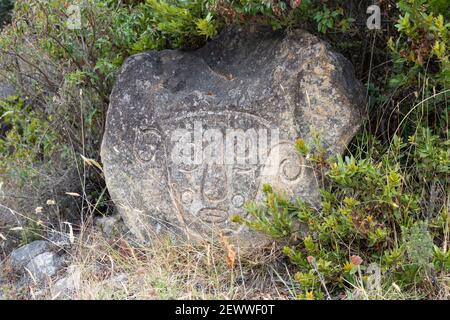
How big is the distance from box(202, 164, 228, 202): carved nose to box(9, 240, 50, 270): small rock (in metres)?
1.22

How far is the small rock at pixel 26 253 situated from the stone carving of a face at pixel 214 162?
89 cm

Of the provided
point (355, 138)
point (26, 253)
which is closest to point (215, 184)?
point (355, 138)

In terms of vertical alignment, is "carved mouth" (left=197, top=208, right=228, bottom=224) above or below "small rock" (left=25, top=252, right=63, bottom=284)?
above

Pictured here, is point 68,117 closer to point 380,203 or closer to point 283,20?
point 283,20

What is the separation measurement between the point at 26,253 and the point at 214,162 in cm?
148

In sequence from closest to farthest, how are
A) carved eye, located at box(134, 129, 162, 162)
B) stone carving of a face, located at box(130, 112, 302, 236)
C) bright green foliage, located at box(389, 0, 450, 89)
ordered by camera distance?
bright green foliage, located at box(389, 0, 450, 89) → stone carving of a face, located at box(130, 112, 302, 236) → carved eye, located at box(134, 129, 162, 162)

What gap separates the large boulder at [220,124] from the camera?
374 cm

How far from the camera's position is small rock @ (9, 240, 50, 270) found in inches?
170

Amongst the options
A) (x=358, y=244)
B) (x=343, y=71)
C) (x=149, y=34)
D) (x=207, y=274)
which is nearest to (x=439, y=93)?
(x=343, y=71)

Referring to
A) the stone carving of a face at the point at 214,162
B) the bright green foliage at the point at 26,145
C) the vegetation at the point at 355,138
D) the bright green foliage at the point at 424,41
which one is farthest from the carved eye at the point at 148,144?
the bright green foliage at the point at 424,41

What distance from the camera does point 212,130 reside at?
3.90 m

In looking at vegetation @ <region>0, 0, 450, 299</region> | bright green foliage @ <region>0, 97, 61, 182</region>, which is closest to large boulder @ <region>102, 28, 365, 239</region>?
vegetation @ <region>0, 0, 450, 299</region>

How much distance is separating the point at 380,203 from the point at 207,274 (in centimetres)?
104

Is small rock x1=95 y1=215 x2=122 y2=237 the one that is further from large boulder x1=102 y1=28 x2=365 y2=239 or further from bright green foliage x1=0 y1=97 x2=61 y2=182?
bright green foliage x1=0 y1=97 x2=61 y2=182
